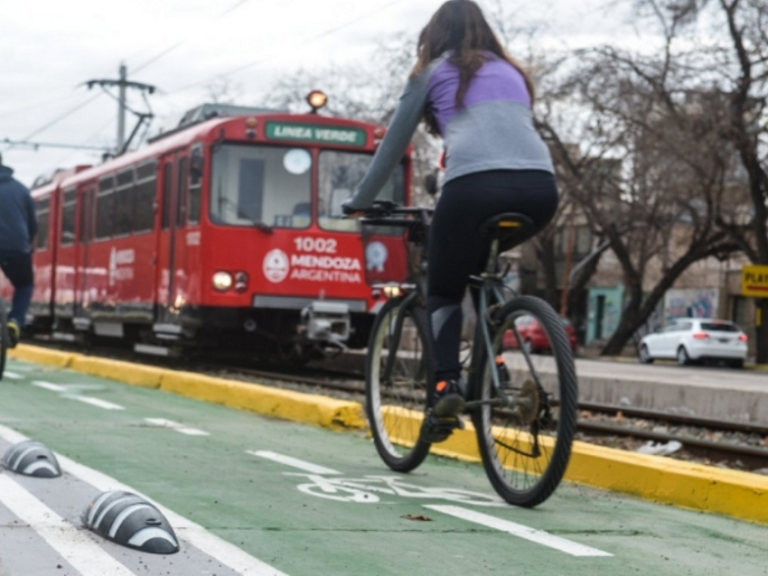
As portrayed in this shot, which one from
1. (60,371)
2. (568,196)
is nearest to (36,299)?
(60,371)

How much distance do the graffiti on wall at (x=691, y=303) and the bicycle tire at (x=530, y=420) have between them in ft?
200

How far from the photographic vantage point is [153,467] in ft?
20.4

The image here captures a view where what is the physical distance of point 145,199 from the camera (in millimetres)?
19188

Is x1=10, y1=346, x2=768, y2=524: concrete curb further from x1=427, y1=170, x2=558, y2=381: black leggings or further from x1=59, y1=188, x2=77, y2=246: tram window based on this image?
x1=59, y1=188, x2=77, y2=246: tram window

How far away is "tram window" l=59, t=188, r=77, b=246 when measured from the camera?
23531mm

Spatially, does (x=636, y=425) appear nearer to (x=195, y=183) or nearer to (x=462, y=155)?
(x=195, y=183)

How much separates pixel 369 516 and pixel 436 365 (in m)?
0.99

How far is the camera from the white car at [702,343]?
4119 centimetres

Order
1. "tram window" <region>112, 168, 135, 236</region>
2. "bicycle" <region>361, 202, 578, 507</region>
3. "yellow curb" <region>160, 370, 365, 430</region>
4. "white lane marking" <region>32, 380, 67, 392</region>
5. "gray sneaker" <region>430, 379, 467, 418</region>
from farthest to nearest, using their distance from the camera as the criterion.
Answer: "tram window" <region>112, 168, 135, 236</region> < "white lane marking" <region>32, 380, 67, 392</region> < "yellow curb" <region>160, 370, 365, 430</region> < "gray sneaker" <region>430, 379, 467, 418</region> < "bicycle" <region>361, 202, 578, 507</region>

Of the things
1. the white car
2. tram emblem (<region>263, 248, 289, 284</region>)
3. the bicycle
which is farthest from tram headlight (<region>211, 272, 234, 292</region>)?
the white car

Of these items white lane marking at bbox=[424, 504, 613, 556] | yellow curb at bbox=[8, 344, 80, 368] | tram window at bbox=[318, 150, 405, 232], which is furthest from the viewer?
tram window at bbox=[318, 150, 405, 232]

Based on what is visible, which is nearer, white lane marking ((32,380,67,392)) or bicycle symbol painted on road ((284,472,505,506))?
bicycle symbol painted on road ((284,472,505,506))

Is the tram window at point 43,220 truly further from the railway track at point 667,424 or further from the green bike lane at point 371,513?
the green bike lane at point 371,513

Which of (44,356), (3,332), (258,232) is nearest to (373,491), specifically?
(3,332)
